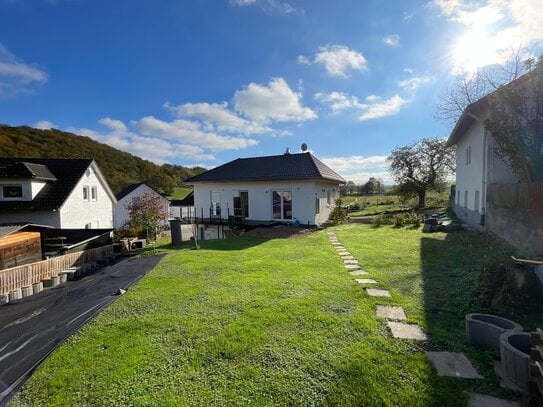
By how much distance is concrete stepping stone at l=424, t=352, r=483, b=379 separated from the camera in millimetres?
2748

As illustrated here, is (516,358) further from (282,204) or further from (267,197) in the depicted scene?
(267,197)

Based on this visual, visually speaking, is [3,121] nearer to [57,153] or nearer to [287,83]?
[57,153]

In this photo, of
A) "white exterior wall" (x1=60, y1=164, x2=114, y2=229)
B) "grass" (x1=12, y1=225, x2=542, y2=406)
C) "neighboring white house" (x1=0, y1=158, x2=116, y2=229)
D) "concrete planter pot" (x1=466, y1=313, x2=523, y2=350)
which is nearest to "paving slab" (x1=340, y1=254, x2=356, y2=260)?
"grass" (x1=12, y1=225, x2=542, y2=406)

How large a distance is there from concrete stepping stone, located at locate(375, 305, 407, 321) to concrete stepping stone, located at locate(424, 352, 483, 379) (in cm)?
93

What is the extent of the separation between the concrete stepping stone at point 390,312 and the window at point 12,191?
21.0 metres

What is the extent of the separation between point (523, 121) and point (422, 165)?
21362 mm

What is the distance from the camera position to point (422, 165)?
2827 centimetres

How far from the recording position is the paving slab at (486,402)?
91.4 inches

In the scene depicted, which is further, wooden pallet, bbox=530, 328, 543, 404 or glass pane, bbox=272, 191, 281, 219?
glass pane, bbox=272, 191, 281, 219

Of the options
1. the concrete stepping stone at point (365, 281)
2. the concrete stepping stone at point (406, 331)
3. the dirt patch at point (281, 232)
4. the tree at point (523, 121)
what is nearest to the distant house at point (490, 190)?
the tree at point (523, 121)

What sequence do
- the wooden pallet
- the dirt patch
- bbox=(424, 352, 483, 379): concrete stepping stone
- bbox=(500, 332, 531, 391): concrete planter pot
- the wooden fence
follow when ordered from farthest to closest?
1. the dirt patch
2. the wooden fence
3. bbox=(424, 352, 483, 379): concrete stepping stone
4. bbox=(500, 332, 531, 391): concrete planter pot
5. the wooden pallet

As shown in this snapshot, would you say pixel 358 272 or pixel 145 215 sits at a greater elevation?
pixel 145 215

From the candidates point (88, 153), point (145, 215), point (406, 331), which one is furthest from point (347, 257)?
point (88, 153)

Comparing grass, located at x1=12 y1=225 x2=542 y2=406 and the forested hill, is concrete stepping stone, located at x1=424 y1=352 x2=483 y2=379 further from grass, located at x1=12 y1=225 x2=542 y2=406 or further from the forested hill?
the forested hill
